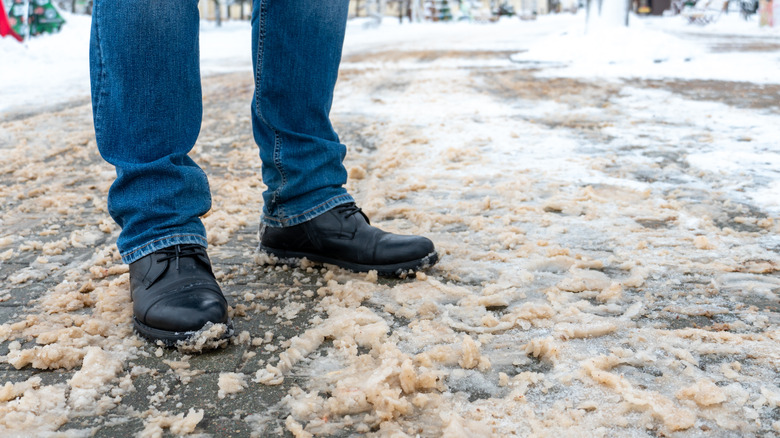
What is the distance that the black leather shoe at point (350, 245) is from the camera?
150 centimetres

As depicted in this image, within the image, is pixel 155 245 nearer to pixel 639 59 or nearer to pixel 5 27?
pixel 639 59

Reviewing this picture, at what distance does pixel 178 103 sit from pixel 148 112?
7 centimetres

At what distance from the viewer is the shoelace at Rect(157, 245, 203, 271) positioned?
1.27 metres

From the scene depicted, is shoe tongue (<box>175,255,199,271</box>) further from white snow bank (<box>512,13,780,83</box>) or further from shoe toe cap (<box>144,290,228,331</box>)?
white snow bank (<box>512,13,780,83</box>)

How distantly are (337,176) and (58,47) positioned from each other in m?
9.41

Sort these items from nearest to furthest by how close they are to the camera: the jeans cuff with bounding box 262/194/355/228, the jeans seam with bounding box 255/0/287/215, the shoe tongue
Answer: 1. the shoe tongue
2. the jeans seam with bounding box 255/0/287/215
3. the jeans cuff with bounding box 262/194/355/228

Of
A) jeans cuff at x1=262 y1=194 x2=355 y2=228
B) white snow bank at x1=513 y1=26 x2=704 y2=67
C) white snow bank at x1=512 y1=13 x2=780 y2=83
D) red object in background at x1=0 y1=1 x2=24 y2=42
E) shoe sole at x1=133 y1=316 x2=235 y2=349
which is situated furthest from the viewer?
red object in background at x1=0 y1=1 x2=24 y2=42

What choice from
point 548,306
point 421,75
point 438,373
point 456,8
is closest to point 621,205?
point 548,306

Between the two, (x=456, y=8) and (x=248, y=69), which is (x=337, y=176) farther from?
(x=456, y=8)

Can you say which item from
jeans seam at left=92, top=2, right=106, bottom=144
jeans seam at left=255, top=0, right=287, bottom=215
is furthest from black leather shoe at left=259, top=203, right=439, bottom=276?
jeans seam at left=92, top=2, right=106, bottom=144

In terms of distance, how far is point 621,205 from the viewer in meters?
2.05

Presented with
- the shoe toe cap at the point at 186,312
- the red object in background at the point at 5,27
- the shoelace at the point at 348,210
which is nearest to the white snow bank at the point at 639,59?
the shoelace at the point at 348,210

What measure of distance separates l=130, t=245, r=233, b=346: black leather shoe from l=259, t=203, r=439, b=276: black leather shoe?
285 millimetres

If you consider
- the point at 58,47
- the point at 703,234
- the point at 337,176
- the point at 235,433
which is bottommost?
the point at 235,433
